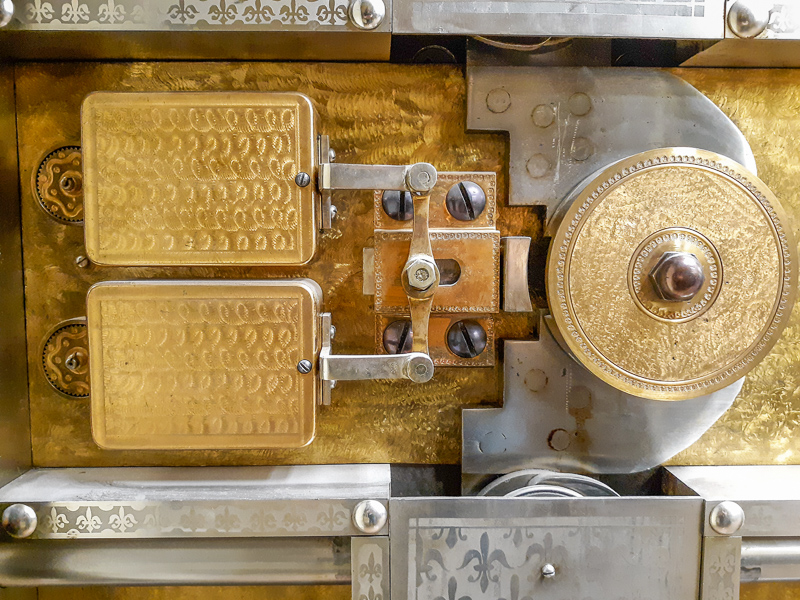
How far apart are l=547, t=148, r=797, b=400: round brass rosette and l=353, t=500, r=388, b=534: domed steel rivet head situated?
1.64 ft

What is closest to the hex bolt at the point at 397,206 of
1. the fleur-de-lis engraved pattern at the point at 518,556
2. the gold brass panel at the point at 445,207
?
the gold brass panel at the point at 445,207

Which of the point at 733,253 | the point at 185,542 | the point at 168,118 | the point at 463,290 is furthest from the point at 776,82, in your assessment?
the point at 185,542

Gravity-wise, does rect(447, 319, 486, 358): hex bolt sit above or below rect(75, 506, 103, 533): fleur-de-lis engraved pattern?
above

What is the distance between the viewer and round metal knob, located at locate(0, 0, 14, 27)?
87 cm

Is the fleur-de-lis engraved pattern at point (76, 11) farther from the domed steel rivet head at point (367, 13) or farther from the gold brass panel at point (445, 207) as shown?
the gold brass panel at point (445, 207)

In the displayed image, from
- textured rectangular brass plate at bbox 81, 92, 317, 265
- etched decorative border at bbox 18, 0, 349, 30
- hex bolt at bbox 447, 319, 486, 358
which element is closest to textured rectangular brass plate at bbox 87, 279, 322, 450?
textured rectangular brass plate at bbox 81, 92, 317, 265

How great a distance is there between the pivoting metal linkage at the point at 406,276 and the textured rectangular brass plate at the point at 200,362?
0.09 metres

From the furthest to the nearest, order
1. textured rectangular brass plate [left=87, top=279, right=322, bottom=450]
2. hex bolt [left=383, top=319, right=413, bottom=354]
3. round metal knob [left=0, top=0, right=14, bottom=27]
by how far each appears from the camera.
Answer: hex bolt [left=383, top=319, right=413, bottom=354] < textured rectangular brass plate [left=87, top=279, right=322, bottom=450] < round metal knob [left=0, top=0, right=14, bottom=27]

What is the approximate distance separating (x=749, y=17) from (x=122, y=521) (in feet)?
5.05

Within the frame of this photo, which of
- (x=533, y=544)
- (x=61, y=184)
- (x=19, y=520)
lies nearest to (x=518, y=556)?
(x=533, y=544)

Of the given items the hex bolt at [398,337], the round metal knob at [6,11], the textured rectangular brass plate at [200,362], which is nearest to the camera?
the round metal knob at [6,11]

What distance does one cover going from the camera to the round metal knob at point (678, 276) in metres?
0.94

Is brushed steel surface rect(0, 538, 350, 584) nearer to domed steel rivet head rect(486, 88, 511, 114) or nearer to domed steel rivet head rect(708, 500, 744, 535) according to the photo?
domed steel rivet head rect(708, 500, 744, 535)

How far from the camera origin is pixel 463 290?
1066 millimetres
